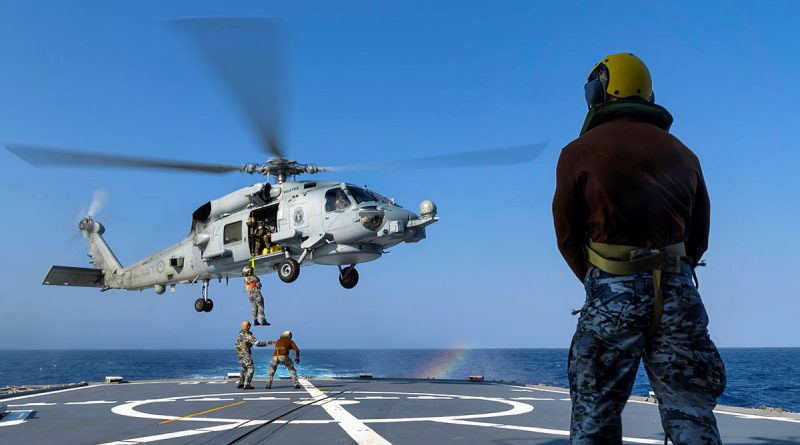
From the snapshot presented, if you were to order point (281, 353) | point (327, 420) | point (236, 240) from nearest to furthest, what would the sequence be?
1. point (327, 420)
2. point (281, 353)
3. point (236, 240)

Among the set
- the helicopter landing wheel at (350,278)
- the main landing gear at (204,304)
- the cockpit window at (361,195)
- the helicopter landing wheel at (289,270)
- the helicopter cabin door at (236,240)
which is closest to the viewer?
the cockpit window at (361,195)

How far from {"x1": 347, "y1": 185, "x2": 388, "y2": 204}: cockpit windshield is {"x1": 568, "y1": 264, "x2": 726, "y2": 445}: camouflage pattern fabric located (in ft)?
49.3

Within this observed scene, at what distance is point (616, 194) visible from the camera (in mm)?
2844

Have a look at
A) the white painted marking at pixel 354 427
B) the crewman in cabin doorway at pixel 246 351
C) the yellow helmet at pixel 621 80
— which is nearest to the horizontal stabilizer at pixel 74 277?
the crewman in cabin doorway at pixel 246 351

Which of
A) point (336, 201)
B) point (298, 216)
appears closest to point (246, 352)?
point (298, 216)

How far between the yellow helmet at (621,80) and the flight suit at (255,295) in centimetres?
1579

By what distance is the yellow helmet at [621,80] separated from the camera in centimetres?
320

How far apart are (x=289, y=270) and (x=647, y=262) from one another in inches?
641

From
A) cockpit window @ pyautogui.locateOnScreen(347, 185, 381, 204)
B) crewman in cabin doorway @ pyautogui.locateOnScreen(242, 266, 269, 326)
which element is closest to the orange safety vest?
crewman in cabin doorway @ pyautogui.locateOnScreen(242, 266, 269, 326)

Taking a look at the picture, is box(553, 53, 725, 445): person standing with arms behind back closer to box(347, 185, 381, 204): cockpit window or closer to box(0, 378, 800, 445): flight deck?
box(0, 378, 800, 445): flight deck

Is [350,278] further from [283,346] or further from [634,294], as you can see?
[634,294]

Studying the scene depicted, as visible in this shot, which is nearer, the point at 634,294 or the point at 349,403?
the point at 634,294

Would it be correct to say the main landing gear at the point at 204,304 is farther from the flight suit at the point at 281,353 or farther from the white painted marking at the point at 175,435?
the white painted marking at the point at 175,435

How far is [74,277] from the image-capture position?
2423 cm
